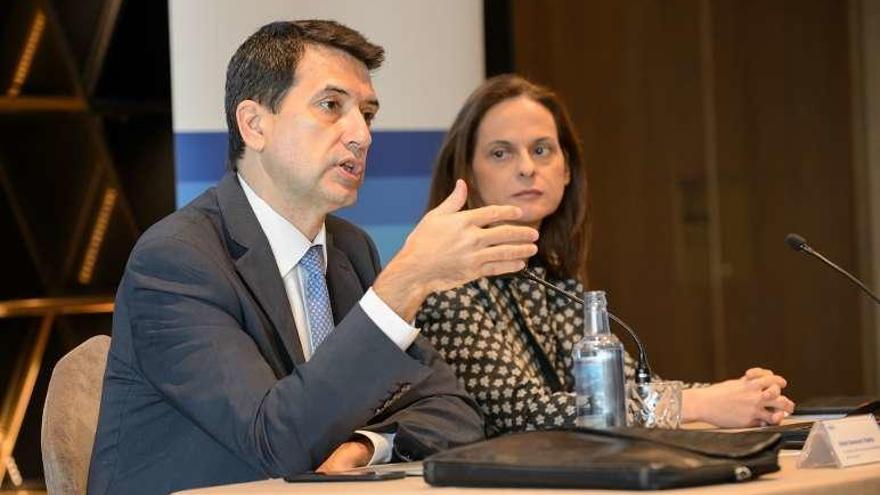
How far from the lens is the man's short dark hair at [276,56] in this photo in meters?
2.59

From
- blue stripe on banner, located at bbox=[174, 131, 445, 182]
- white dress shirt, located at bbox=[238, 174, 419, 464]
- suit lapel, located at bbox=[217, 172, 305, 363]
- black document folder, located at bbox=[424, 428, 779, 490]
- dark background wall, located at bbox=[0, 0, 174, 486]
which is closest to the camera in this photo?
black document folder, located at bbox=[424, 428, 779, 490]

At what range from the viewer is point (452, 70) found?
4.40 meters

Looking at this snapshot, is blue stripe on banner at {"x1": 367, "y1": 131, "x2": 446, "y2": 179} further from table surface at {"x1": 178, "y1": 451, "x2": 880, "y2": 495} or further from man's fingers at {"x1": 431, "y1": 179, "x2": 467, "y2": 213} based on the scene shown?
table surface at {"x1": 178, "y1": 451, "x2": 880, "y2": 495}

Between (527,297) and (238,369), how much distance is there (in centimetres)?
115

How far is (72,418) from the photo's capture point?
2.46 metres

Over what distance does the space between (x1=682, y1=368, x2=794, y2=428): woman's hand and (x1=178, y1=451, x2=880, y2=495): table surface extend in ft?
2.55

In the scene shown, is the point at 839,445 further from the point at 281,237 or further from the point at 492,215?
the point at 281,237

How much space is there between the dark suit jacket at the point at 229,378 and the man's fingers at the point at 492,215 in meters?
0.20

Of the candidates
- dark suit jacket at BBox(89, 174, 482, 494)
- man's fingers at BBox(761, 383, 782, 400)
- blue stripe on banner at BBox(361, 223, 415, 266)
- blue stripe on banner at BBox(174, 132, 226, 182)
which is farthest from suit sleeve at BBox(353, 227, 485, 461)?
blue stripe on banner at BBox(361, 223, 415, 266)

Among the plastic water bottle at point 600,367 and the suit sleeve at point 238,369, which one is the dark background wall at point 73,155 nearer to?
the suit sleeve at point 238,369

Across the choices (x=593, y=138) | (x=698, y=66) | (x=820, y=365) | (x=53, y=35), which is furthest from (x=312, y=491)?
(x=820, y=365)

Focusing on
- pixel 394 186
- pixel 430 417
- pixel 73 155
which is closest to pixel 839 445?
pixel 430 417

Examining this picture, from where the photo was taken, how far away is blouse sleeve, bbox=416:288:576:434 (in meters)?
2.87

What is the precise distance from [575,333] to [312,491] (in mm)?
1449
